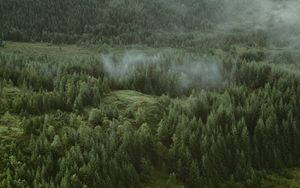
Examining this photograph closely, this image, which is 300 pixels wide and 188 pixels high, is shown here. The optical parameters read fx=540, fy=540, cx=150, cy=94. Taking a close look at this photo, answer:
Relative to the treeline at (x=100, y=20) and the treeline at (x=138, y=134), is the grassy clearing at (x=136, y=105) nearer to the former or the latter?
the treeline at (x=138, y=134)

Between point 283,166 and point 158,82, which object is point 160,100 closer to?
point 158,82

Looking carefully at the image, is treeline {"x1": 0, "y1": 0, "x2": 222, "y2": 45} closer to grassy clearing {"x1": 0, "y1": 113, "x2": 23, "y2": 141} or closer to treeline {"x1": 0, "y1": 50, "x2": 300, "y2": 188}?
treeline {"x1": 0, "y1": 50, "x2": 300, "y2": 188}

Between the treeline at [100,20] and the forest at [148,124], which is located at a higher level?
the treeline at [100,20]

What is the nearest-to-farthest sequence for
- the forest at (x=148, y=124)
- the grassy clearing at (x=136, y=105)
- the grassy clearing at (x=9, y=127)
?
1. the forest at (x=148, y=124)
2. the grassy clearing at (x=9, y=127)
3. the grassy clearing at (x=136, y=105)

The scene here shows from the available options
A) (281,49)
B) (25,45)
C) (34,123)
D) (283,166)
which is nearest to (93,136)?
(34,123)

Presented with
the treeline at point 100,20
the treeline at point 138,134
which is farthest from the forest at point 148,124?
the treeline at point 100,20

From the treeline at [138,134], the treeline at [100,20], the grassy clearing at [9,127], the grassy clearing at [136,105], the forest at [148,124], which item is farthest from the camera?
the treeline at [100,20]

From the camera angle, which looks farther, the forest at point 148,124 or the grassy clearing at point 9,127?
the grassy clearing at point 9,127
